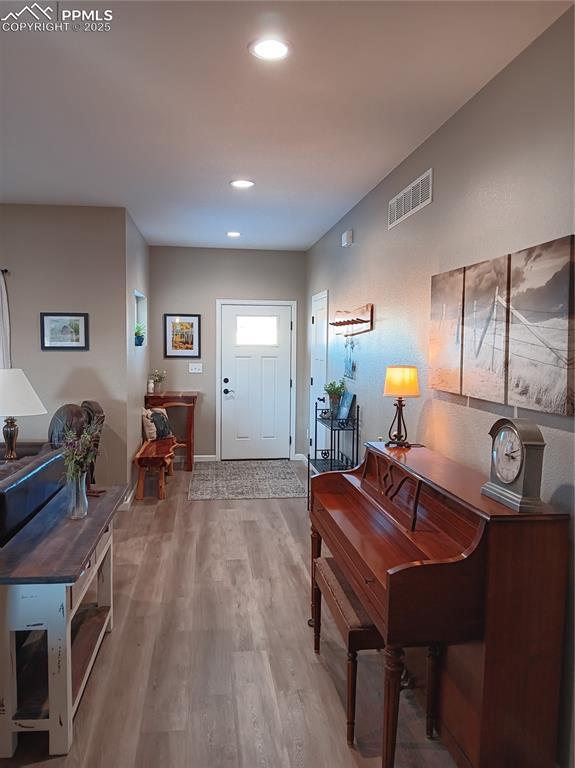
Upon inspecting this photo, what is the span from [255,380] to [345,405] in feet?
8.36

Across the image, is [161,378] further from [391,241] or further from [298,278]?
[391,241]

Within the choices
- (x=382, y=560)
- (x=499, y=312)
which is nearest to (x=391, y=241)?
(x=499, y=312)

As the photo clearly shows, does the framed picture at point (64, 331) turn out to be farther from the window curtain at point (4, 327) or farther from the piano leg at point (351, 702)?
the piano leg at point (351, 702)

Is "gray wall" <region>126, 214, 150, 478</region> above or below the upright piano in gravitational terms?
above

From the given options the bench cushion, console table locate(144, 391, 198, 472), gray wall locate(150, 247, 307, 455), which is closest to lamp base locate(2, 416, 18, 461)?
the bench cushion

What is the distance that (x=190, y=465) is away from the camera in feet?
22.4

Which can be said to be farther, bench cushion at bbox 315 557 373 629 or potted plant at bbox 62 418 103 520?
potted plant at bbox 62 418 103 520

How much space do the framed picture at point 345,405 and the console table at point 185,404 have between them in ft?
Answer: 7.40

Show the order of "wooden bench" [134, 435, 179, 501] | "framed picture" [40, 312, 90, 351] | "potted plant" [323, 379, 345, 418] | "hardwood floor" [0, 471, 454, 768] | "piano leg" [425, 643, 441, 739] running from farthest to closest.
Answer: "wooden bench" [134, 435, 179, 501]
"potted plant" [323, 379, 345, 418]
"framed picture" [40, 312, 90, 351]
"piano leg" [425, 643, 441, 739]
"hardwood floor" [0, 471, 454, 768]

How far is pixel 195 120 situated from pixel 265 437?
4957mm

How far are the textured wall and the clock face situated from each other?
3.81 meters

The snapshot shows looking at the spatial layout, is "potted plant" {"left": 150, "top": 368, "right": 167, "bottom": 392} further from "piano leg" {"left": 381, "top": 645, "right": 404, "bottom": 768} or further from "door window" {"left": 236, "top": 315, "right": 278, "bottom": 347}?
"piano leg" {"left": 381, "top": 645, "right": 404, "bottom": 768}

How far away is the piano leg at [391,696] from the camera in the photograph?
76.9 inches

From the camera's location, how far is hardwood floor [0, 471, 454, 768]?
2.20m
